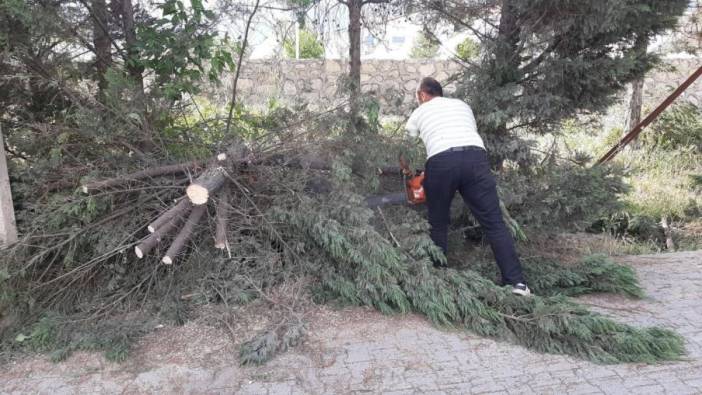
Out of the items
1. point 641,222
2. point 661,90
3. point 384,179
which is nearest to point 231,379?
point 384,179

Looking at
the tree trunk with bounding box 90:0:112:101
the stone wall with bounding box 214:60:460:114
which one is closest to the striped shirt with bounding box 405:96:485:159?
the stone wall with bounding box 214:60:460:114

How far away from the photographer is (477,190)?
4.11m

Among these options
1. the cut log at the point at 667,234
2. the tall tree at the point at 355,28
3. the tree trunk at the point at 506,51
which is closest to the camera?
the tree trunk at the point at 506,51

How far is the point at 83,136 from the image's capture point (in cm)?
433

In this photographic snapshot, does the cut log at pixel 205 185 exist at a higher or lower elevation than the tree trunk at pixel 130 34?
lower

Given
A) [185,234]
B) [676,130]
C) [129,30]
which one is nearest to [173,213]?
[185,234]

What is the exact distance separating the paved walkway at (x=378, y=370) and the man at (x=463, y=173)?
31.1 inches

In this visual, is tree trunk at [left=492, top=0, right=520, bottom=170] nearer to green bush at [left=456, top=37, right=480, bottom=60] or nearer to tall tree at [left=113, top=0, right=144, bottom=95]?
green bush at [left=456, top=37, right=480, bottom=60]

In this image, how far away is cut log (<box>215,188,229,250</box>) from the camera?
12.8 ft

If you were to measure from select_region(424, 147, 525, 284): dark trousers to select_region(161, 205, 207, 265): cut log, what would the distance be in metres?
1.81

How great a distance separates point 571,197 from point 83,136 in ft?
13.8

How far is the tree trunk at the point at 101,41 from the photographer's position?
4961 millimetres

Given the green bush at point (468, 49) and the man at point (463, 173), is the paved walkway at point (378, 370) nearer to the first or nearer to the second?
the man at point (463, 173)

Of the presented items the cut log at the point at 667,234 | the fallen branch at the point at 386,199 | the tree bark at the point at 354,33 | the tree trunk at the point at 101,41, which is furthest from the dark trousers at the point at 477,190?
the cut log at the point at 667,234
